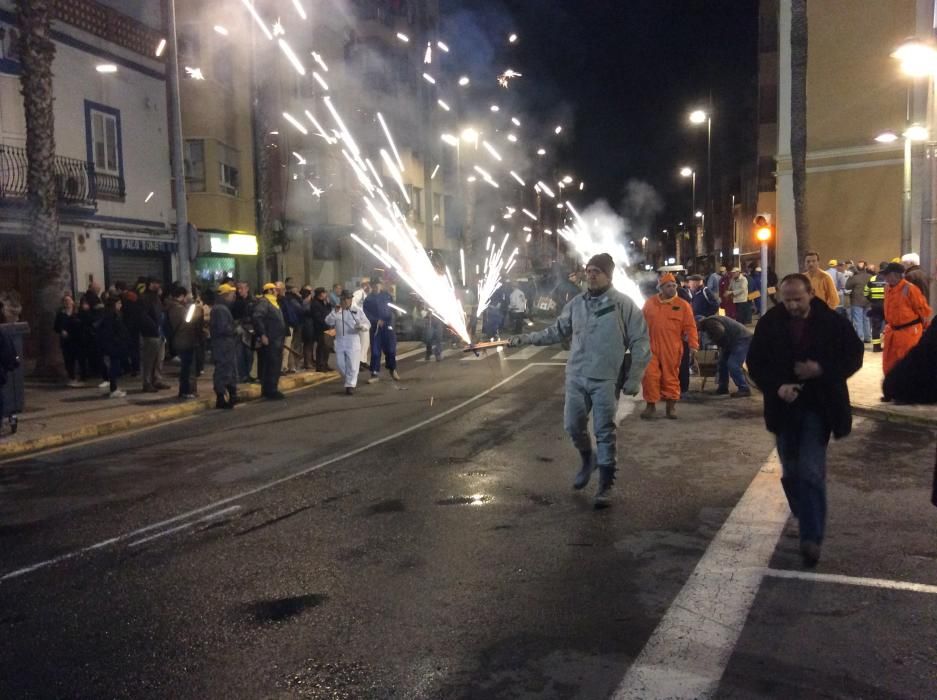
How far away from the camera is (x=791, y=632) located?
13.2 ft

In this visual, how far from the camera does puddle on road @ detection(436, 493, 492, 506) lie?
6.46 metres

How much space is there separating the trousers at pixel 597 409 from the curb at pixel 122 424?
628 cm

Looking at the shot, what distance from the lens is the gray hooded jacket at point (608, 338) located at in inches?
252

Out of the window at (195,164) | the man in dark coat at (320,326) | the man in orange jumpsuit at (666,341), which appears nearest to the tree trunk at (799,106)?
the man in orange jumpsuit at (666,341)

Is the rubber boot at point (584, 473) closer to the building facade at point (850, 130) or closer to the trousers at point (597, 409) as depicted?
the trousers at point (597, 409)

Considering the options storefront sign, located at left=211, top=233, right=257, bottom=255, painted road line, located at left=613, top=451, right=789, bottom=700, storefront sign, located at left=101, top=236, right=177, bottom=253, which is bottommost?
painted road line, located at left=613, top=451, right=789, bottom=700

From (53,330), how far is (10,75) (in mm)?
5336

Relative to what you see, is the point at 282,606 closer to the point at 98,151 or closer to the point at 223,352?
the point at 223,352

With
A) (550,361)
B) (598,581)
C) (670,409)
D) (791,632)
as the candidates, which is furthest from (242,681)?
(550,361)

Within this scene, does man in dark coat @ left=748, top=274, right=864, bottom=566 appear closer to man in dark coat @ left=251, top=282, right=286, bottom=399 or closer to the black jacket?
the black jacket

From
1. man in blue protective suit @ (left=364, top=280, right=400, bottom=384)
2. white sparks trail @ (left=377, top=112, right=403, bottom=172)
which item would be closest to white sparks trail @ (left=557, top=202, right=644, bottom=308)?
white sparks trail @ (left=377, top=112, right=403, bottom=172)

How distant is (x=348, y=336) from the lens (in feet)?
45.2

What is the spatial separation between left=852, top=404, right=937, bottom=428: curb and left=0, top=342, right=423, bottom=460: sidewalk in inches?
337

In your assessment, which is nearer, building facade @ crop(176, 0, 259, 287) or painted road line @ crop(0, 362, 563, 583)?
painted road line @ crop(0, 362, 563, 583)
